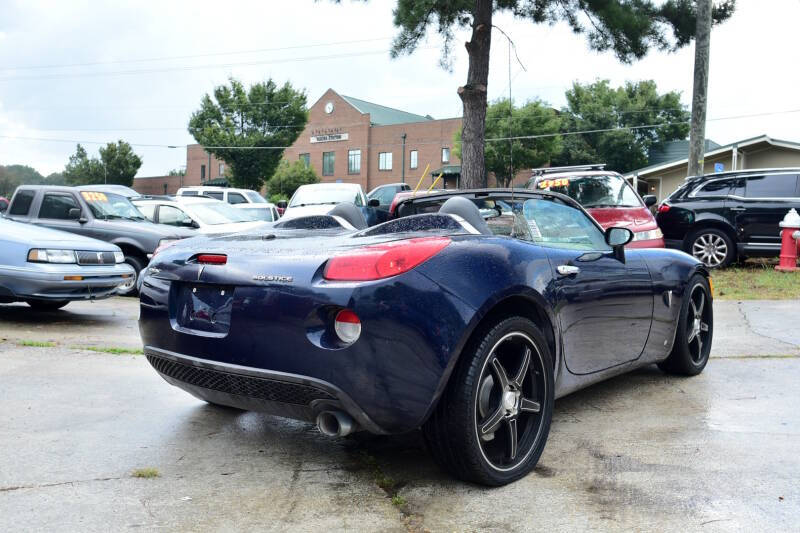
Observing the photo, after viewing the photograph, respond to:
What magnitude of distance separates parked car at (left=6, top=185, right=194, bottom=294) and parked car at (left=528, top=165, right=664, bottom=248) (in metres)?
5.66

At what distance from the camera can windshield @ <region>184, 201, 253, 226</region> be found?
1236 cm

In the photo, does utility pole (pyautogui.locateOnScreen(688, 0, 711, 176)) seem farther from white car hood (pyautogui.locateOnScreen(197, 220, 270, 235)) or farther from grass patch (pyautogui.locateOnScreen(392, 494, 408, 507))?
grass patch (pyautogui.locateOnScreen(392, 494, 408, 507))

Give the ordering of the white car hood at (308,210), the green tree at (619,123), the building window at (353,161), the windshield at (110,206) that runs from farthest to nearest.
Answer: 1. the building window at (353,161)
2. the green tree at (619,123)
3. the white car hood at (308,210)
4. the windshield at (110,206)

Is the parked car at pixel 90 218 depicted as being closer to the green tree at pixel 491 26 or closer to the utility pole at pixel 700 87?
the green tree at pixel 491 26

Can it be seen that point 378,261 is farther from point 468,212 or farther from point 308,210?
point 308,210

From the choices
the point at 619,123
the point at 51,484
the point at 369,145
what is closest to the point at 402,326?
the point at 51,484

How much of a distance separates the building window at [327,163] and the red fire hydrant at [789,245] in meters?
52.6

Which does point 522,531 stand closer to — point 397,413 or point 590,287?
point 397,413

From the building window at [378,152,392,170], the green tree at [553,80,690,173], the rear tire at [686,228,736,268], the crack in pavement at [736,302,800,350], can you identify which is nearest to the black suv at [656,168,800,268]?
the rear tire at [686,228,736,268]

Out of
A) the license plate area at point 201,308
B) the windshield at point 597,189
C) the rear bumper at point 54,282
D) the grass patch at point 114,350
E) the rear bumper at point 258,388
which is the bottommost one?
the grass patch at point 114,350

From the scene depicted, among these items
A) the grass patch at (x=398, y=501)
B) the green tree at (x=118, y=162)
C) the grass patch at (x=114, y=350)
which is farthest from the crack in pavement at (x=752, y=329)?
the green tree at (x=118, y=162)

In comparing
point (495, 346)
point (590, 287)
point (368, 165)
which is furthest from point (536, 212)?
point (368, 165)

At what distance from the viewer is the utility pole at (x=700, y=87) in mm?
15445

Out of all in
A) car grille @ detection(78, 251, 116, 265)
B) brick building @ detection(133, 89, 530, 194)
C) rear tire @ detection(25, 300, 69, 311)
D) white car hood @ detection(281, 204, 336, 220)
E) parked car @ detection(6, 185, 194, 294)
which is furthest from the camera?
brick building @ detection(133, 89, 530, 194)
